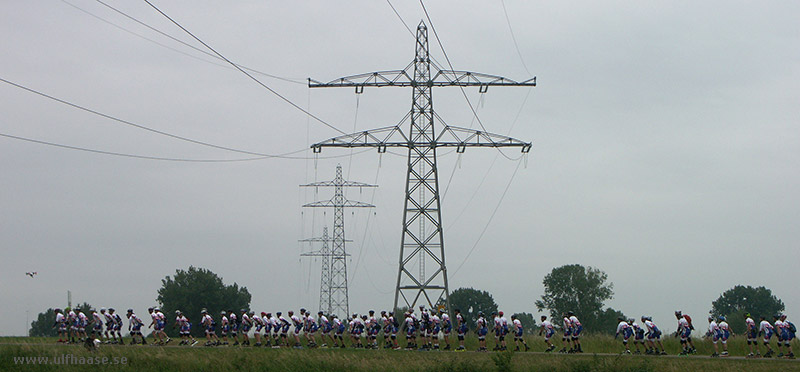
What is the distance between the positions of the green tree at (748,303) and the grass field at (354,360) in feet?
379

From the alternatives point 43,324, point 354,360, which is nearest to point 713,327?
point 354,360

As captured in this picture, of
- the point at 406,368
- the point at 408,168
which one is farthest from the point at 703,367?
the point at 408,168

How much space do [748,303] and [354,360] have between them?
13355cm

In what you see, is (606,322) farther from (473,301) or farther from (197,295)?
(197,295)

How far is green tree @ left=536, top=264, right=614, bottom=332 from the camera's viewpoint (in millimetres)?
145750

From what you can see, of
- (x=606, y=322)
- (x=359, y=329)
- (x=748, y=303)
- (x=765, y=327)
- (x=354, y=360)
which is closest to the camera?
(x=765, y=327)

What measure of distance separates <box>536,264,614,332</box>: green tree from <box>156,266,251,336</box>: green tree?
2109 inches

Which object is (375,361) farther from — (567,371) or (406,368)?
(567,371)

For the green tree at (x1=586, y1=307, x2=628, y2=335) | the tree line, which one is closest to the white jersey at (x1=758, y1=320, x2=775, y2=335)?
the tree line

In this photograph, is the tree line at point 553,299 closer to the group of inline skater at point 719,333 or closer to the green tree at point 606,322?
the green tree at point 606,322

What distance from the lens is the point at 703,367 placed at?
35469 millimetres

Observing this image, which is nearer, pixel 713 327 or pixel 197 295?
pixel 713 327

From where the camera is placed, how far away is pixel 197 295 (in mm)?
113562

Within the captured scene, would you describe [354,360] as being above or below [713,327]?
below
